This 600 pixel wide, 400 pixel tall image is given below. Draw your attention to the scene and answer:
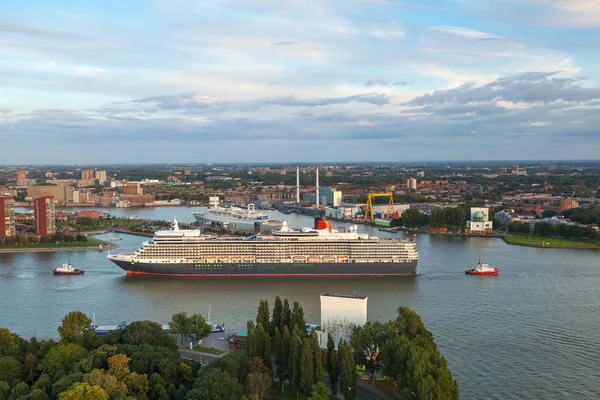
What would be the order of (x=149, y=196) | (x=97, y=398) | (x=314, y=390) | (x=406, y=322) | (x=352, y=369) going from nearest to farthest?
(x=97, y=398) < (x=314, y=390) < (x=352, y=369) < (x=406, y=322) < (x=149, y=196)

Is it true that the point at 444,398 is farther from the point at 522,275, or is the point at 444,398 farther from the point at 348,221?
the point at 348,221

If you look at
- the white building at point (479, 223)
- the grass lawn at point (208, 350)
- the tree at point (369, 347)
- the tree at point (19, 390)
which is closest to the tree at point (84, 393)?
the tree at point (19, 390)

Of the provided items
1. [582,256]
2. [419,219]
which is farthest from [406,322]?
[419,219]

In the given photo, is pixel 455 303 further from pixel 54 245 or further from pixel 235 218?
pixel 235 218

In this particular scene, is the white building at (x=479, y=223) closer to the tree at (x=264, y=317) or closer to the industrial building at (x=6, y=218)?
the tree at (x=264, y=317)

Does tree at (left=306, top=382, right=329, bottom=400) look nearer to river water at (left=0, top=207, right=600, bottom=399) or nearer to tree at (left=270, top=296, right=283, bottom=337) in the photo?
river water at (left=0, top=207, right=600, bottom=399)
